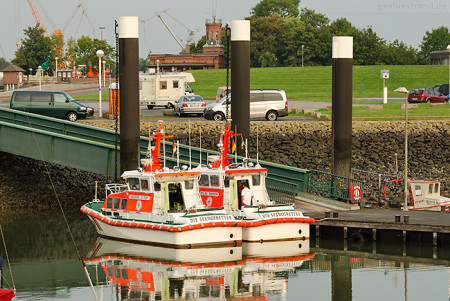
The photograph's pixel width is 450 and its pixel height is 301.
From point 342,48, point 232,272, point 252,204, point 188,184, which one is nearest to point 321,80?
point 342,48

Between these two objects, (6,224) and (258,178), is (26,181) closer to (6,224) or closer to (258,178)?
(6,224)

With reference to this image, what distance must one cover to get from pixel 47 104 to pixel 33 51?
269 feet

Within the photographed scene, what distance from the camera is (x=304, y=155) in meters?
52.2

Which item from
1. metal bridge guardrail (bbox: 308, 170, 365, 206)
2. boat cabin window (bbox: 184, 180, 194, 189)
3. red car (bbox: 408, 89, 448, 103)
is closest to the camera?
boat cabin window (bbox: 184, 180, 194, 189)

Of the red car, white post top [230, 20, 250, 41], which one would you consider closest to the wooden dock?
white post top [230, 20, 250, 41]

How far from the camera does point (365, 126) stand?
182 ft

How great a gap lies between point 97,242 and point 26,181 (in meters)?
Answer: 11.1

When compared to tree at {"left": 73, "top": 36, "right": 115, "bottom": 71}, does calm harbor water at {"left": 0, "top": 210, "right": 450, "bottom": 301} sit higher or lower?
lower

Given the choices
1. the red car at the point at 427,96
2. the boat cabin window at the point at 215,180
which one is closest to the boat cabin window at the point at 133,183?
the boat cabin window at the point at 215,180

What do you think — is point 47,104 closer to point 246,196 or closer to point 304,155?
point 304,155

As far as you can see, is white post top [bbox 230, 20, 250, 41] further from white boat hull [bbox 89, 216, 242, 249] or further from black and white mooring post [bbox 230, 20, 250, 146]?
white boat hull [bbox 89, 216, 242, 249]

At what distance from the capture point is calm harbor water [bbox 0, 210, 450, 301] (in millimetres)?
29547

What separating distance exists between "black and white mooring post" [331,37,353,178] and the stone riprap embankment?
A: 132 inches

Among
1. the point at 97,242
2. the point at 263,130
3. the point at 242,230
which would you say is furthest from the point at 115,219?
the point at 263,130
